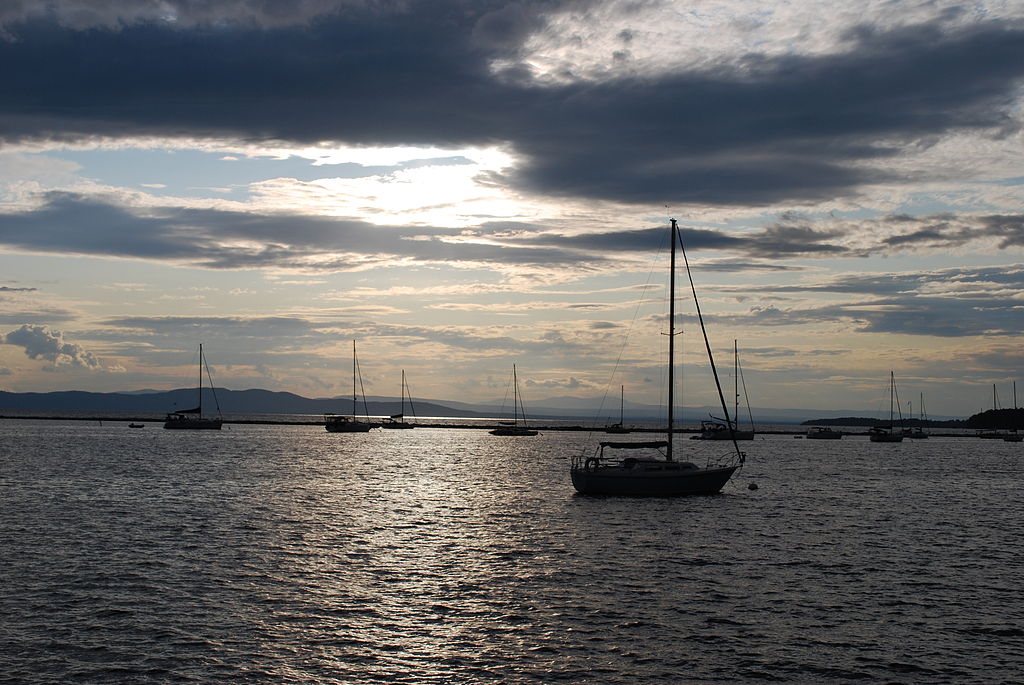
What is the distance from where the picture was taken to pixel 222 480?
83.9m

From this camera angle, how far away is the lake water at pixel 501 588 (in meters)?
25.7

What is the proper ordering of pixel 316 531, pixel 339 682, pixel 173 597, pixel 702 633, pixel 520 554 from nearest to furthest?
pixel 339 682, pixel 702 633, pixel 173 597, pixel 520 554, pixel 316 531

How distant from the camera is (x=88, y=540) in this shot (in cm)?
4597

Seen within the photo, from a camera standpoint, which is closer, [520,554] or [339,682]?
[339,682]

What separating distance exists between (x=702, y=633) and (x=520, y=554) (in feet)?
51.8

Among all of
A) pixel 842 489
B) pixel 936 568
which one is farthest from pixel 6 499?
pixel 842 489

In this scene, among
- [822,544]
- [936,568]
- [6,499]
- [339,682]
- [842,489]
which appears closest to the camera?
[339,682]

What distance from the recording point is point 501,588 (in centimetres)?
3562

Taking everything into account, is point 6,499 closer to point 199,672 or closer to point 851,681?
point 199,672

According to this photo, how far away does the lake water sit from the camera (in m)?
25.7

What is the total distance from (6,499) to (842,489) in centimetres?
6865

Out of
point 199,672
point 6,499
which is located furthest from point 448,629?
point 6,499

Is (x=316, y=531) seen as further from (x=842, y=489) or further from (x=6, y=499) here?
(x=842, y=489)

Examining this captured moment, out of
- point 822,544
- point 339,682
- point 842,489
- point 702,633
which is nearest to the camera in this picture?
point 339,682
